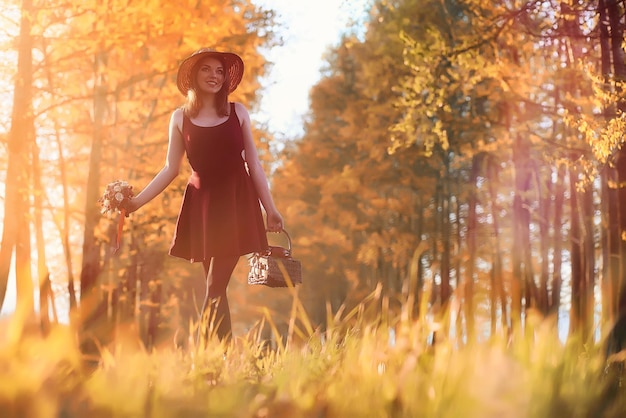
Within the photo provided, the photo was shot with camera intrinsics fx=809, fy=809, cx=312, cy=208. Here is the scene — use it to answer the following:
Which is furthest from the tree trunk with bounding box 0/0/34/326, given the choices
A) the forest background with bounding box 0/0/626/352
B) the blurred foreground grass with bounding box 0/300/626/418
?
the blurred foreground grass with bounding box 0/300/626/418

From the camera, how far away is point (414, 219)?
2056cm

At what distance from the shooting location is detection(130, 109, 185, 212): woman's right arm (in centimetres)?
526

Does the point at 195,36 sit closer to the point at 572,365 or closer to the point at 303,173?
the point at 572,365

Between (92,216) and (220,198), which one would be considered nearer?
(220,198)

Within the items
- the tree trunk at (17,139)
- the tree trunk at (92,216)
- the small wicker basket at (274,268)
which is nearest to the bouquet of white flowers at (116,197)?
the small wicker basket at (274,268)

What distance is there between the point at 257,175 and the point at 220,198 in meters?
0.28

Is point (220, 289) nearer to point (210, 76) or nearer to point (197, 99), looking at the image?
point (197, 99)

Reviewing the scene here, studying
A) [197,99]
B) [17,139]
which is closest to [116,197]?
[197,99]

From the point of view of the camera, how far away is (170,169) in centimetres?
539

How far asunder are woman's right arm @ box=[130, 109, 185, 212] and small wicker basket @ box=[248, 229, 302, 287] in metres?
0.80

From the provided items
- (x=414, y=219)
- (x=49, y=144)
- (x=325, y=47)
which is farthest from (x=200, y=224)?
(x=325, y=47)

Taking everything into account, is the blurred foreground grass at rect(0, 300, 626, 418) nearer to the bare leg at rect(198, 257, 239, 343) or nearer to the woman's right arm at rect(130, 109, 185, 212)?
the bare leg at rect(198, 257, 239, 343)

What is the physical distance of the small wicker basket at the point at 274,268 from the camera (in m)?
4.80

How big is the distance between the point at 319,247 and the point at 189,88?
56.5 feet
